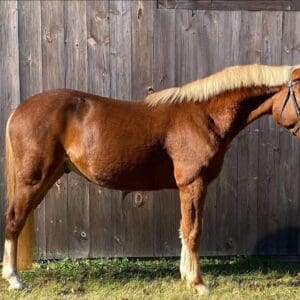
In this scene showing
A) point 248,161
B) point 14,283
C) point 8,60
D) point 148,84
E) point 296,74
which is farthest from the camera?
point 248,161

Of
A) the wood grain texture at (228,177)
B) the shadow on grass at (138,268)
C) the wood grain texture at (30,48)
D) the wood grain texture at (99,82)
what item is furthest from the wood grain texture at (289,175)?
the wood grain texture at (30,48)

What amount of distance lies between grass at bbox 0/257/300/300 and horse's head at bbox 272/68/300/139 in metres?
1.32

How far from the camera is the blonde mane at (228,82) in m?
3.73

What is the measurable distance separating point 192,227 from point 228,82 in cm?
112

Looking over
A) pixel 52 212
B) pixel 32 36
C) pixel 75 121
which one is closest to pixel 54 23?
pixel 32 36

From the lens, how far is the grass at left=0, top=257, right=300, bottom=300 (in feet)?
12.8

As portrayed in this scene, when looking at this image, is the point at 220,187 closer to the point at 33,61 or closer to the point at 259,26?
the point at 259,26

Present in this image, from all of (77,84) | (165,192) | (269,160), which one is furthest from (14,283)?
(269,160)

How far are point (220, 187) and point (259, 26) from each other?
1.50m

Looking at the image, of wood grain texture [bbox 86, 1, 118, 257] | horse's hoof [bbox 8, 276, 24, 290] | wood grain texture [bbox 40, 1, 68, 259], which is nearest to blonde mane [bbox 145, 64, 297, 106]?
wood grain texture [bbox 86, 1, 118, 257]

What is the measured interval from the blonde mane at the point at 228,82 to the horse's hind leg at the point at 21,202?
0.95m

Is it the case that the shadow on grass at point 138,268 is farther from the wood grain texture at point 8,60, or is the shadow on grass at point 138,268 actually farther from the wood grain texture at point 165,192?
the wood grain texture at point 8,60

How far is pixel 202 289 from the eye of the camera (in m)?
3.86

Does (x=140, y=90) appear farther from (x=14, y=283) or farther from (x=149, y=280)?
(x=14, y=283)
